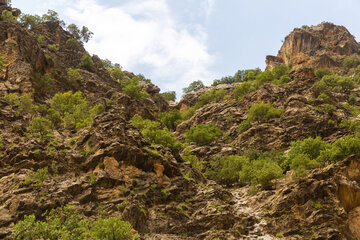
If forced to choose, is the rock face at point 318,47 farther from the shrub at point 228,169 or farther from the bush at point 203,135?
the shrub at point 228,169

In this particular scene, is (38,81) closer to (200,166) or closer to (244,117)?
(200,166)

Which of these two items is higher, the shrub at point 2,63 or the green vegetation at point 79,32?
the green vegetation at point 79,32

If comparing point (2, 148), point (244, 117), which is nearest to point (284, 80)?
point (244, 117)

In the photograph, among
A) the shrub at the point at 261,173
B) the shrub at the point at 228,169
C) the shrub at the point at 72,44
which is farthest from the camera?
the shrub at the point at 72,44

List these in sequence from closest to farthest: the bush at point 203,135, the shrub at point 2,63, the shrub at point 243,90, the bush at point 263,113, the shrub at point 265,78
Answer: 1. the shrub at point 2,63
2. the bush at point 263,113
3. the bush at point 203,135
4. the shrub at point 243,90
5. the shrub at point 265,78

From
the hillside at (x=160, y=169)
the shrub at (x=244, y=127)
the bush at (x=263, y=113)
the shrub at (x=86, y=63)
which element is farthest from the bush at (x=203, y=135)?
the shrub at (x=86, y=63)

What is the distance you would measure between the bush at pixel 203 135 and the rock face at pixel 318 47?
5993 centimetres

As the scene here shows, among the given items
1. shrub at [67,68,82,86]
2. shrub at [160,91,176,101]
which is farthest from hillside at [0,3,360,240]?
shrub at [160,91,176,101]

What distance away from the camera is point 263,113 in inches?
2798

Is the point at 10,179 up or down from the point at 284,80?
down

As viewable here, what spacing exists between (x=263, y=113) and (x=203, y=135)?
14.3 m

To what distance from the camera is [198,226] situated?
34.0 meters

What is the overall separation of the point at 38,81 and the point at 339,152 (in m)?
58.4

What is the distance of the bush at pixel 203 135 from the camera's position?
235 ft
